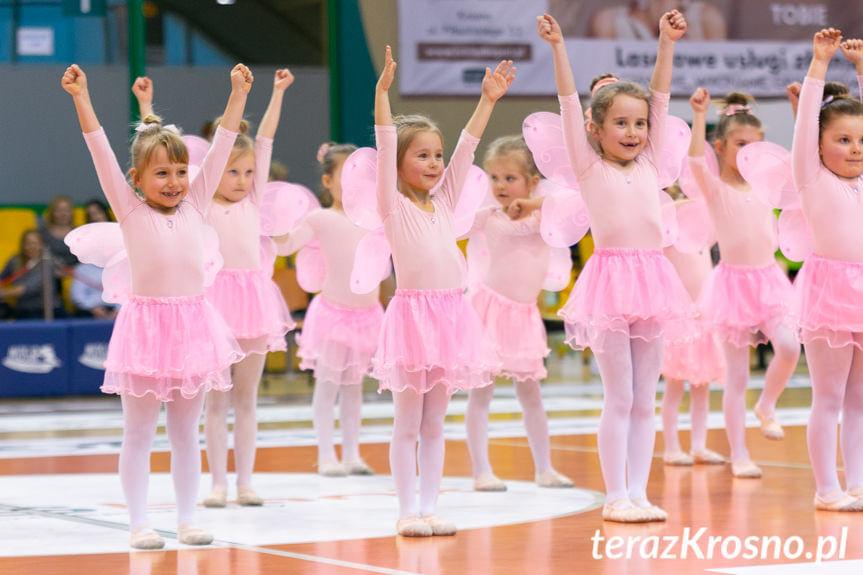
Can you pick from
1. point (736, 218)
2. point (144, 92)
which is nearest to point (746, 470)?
point (736, 218)

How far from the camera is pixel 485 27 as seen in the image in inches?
451

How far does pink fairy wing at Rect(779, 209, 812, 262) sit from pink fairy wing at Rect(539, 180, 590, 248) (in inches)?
28.0

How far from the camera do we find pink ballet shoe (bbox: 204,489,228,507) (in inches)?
184

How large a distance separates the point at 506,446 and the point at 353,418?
39.2 inches

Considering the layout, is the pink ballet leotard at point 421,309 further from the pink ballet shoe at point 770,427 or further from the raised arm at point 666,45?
the pink ballet shoe at point 770,427

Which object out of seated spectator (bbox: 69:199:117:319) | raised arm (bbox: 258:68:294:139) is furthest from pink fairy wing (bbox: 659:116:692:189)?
seated spectator (bbox: 69:199:117:319)

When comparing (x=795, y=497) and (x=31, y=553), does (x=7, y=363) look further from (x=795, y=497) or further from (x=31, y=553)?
(x=795, y=497)

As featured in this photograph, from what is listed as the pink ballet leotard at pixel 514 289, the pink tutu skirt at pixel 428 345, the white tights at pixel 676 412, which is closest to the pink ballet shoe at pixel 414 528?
the pink tutu skirt at pixel 428 345

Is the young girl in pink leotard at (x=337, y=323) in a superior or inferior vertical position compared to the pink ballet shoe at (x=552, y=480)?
superior

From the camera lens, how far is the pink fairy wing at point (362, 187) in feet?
13.9

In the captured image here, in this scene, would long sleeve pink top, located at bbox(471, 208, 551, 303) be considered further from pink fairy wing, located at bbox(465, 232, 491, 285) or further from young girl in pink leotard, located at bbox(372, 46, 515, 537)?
young girl in pink leotard, located at bbox(372, 46, 515, 537)

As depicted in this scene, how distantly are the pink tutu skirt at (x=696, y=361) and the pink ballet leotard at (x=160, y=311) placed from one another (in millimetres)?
2388

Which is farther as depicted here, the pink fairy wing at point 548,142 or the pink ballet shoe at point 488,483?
the pink ballet shoe at point 488,483

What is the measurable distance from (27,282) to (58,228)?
560 mm
